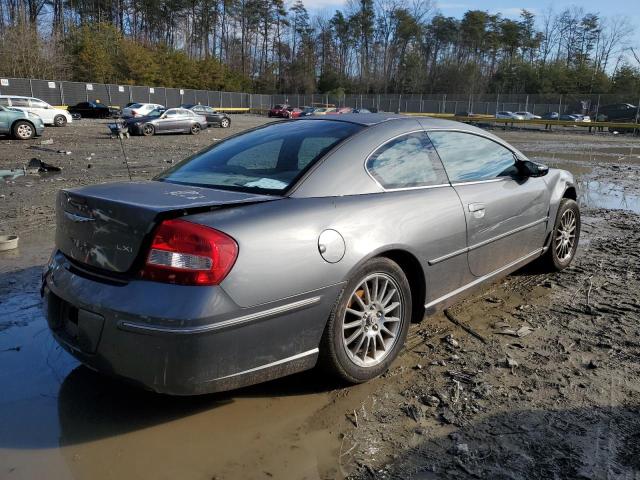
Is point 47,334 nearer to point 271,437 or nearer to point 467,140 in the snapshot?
→ point 271,437

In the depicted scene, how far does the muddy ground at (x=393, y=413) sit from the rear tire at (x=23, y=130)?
52.7ft

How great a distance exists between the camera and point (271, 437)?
8.25 ft

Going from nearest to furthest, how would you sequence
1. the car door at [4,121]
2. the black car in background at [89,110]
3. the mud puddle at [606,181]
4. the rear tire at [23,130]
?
the mud puddle at [606,181], the car door at [4,121], the rear tire at [23,130], the black car in background at [89,110]

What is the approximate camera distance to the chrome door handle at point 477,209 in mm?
3566

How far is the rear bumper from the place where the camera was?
2.24 meters

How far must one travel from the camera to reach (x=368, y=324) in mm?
2959

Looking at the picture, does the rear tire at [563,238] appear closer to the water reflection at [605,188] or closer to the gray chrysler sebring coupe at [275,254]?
the gray chrysler sebring coupe at [275,254]

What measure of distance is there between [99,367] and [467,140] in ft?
9.94

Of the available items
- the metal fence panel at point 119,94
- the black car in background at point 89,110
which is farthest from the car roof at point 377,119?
the metal fence panel at point 119,94

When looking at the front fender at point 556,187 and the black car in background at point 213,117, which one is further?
the black car in background at point 213,117

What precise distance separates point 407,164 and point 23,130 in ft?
59.9

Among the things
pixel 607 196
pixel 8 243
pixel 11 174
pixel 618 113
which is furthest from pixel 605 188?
pixel 618 113

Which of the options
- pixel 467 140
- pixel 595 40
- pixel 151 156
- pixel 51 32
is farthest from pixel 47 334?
pixel 595 40

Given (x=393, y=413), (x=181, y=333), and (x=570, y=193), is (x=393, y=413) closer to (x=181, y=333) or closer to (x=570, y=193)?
(x=181, y=333)
